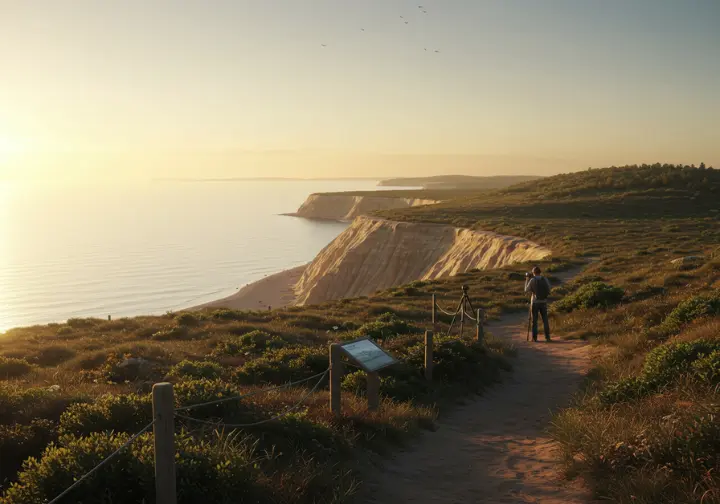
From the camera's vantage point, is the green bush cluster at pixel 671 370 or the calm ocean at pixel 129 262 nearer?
the green bush cluster at pixel 671 370

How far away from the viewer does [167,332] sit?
18641mm

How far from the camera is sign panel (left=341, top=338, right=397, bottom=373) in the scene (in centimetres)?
862

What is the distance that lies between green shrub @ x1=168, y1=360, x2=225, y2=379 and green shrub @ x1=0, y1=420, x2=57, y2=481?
14.0 feet

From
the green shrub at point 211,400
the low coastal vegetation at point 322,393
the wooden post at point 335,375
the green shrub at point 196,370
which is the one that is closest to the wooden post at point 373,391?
the low coastal vegetation at point 322,393

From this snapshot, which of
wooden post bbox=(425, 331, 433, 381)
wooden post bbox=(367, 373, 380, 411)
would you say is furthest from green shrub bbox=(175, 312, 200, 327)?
wooden post bbox=(367, 373, 380, 411)

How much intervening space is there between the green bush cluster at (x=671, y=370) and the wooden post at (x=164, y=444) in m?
6.50

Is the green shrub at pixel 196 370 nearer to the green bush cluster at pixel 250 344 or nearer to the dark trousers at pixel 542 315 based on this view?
the green bush cluster at pixel 250 344

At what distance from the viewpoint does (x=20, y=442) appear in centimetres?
678

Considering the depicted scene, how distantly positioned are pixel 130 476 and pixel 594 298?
17665 mm

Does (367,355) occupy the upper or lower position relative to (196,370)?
upper

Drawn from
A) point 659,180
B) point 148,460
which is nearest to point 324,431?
point 148,460

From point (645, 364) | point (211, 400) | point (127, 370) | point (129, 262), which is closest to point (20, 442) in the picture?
point (211, 400)

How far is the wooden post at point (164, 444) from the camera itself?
190 inches

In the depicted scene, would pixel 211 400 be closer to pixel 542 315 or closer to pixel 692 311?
pixel 692 311
